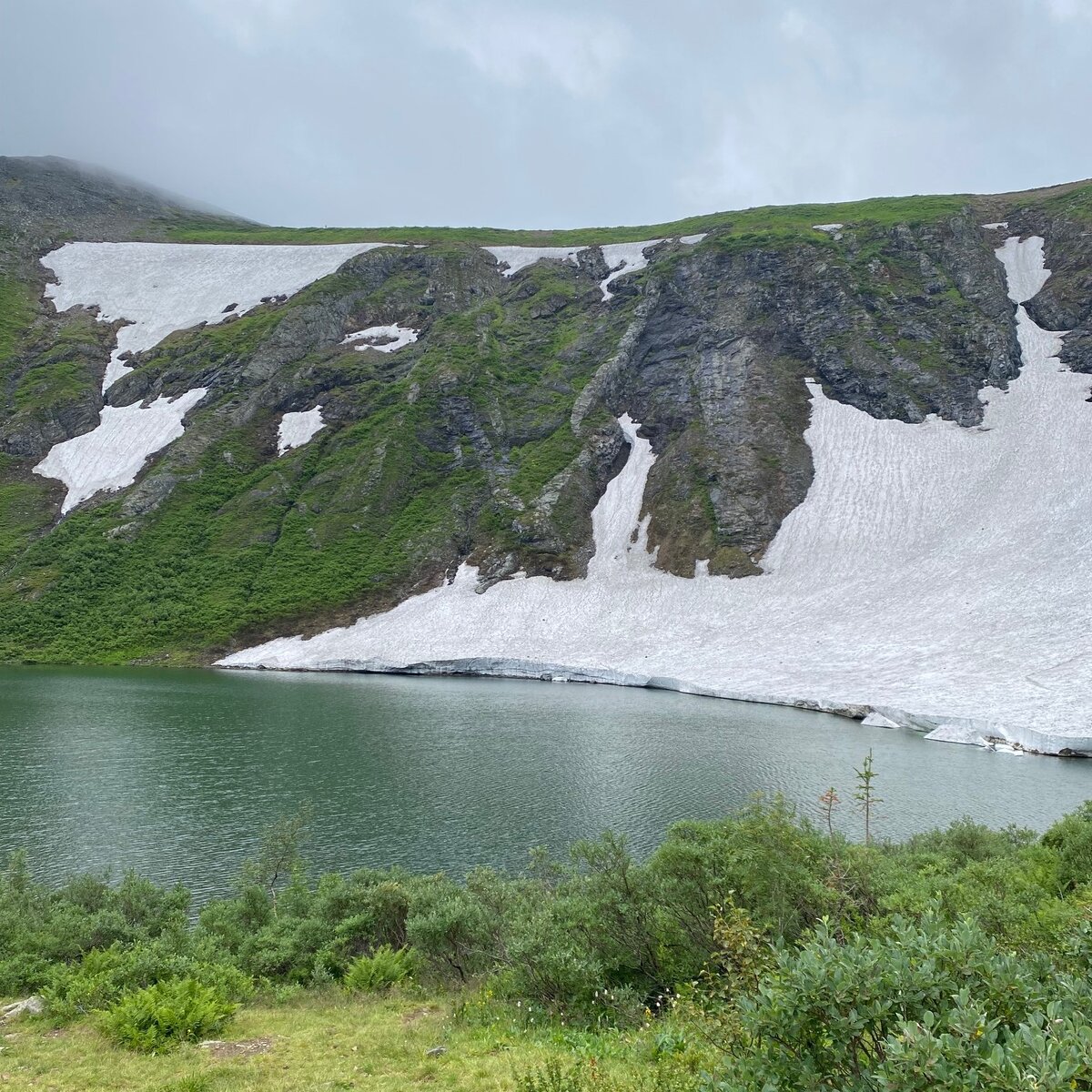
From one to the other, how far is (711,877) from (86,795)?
27121 millimetres

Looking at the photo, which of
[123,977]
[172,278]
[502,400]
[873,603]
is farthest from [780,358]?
[172,278]

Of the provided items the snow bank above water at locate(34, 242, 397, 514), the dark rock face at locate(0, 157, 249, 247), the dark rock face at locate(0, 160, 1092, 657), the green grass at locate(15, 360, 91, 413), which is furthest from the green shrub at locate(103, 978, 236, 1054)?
the dark rock face at locate(0, 157, 249, 247)

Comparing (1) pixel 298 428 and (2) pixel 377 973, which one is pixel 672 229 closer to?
(1) pixel 298 428

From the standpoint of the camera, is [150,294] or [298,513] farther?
[150,294]

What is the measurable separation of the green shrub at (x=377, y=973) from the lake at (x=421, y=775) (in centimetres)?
760

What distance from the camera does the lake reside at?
24.3m

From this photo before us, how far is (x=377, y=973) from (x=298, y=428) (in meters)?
103

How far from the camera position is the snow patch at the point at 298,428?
105 meters

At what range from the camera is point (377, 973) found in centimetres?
1436

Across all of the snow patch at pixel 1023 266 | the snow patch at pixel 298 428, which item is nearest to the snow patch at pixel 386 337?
the snow patch at pixel 298 428

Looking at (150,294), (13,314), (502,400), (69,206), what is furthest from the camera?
(69,206)

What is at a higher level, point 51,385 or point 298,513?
point 51,385

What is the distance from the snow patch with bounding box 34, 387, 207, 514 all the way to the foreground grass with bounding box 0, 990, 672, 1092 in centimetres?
10155

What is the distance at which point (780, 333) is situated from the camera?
10681cm
